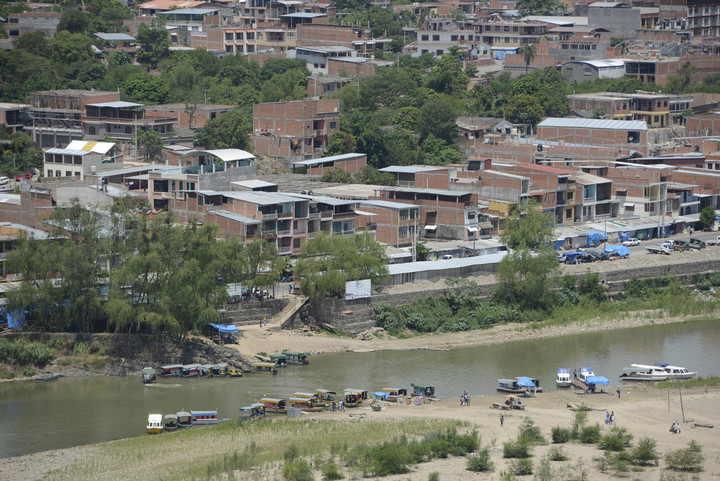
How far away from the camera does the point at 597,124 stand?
60031 mm

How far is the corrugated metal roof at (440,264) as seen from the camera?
135 ft

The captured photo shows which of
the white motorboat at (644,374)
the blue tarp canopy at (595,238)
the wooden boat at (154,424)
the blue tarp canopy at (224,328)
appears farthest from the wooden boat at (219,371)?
the blue tarp canopy at (595,238)

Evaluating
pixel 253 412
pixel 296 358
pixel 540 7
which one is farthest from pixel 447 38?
pixel 253 412

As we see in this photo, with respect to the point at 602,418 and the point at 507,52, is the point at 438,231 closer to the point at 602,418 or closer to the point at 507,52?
the point at 602,418

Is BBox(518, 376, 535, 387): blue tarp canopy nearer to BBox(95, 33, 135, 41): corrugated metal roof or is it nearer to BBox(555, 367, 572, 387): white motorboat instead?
BBox(555, 367, 572, 387): white motorboat

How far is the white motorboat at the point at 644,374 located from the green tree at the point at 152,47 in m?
43.9

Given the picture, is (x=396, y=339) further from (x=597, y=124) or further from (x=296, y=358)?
(x=597, y=124)

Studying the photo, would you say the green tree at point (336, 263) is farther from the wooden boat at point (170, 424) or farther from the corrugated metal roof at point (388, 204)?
the wooden boat at point (170, 424)

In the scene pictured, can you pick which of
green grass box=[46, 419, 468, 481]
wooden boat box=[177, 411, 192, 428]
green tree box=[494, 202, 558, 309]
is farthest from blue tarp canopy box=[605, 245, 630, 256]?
wooden boat box=[177, 411, 192, 428]

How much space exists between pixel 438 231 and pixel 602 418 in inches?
588

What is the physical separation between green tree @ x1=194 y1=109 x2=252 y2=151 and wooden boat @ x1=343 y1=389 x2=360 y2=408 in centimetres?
2400

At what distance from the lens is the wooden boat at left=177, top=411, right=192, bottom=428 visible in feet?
105

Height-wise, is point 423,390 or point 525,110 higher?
point 525,110

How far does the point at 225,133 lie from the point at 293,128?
328 centimetres
